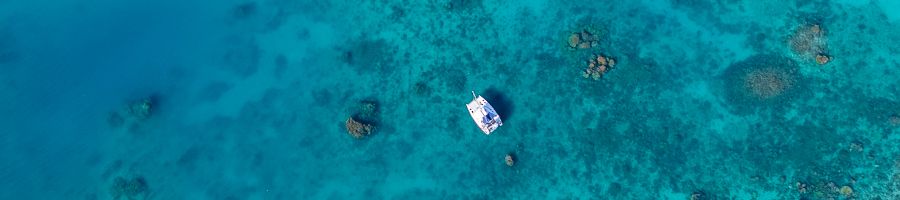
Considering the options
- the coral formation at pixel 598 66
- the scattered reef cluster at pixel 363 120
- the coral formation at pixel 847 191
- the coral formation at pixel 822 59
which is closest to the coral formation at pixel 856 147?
the coral formation at pixel 847 191

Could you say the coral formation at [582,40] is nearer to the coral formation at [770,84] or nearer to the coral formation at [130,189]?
the coral formation at [770,84]

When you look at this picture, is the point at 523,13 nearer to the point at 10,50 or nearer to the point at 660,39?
the point at 660,39

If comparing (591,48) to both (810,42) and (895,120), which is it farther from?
(895,120)

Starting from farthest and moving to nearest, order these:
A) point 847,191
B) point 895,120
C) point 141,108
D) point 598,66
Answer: point 141,108, point 598,66, point 895,120, point 847,191

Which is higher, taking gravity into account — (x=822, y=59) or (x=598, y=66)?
(x=598, y=66)

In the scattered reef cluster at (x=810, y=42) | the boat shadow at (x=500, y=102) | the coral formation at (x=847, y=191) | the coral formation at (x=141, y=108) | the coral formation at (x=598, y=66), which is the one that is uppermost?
the coral formation at (x=141, y=108)

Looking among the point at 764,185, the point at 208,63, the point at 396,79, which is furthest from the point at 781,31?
the point at 208,63

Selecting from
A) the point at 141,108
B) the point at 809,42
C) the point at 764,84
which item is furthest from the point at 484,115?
the point at 141,108
